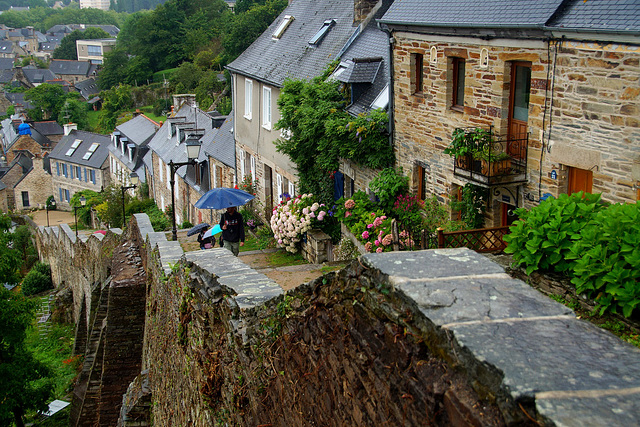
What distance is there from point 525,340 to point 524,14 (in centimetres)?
743

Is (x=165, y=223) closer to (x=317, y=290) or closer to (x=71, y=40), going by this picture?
(x=317, y=290)

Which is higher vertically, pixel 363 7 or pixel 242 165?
pixel 363 7

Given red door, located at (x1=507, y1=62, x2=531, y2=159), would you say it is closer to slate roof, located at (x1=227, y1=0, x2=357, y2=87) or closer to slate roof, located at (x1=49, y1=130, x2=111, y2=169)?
slate roof, located at (x1=227, y1=0, x2=357, y2=87)

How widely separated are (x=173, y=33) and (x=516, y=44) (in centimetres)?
8318

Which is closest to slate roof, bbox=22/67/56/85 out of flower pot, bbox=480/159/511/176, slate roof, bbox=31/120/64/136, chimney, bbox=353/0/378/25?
slate roof, bbox=31/120/64/136

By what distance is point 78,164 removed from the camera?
195 feet

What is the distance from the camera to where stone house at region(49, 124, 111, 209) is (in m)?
57.1

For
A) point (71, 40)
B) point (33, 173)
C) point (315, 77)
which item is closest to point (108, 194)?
point (315, 77)

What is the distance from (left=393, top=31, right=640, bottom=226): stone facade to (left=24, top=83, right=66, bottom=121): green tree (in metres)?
93.8

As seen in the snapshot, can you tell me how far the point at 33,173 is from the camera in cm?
6781

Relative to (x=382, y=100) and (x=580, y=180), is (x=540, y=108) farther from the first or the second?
(x=382, y=100)

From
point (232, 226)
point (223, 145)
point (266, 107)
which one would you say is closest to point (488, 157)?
point (232, 226)

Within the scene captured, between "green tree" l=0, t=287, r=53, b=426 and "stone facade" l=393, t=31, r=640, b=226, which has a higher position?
"stone facade" l=393, t=31, r=640, b=226

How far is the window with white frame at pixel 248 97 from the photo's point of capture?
2203 cm
